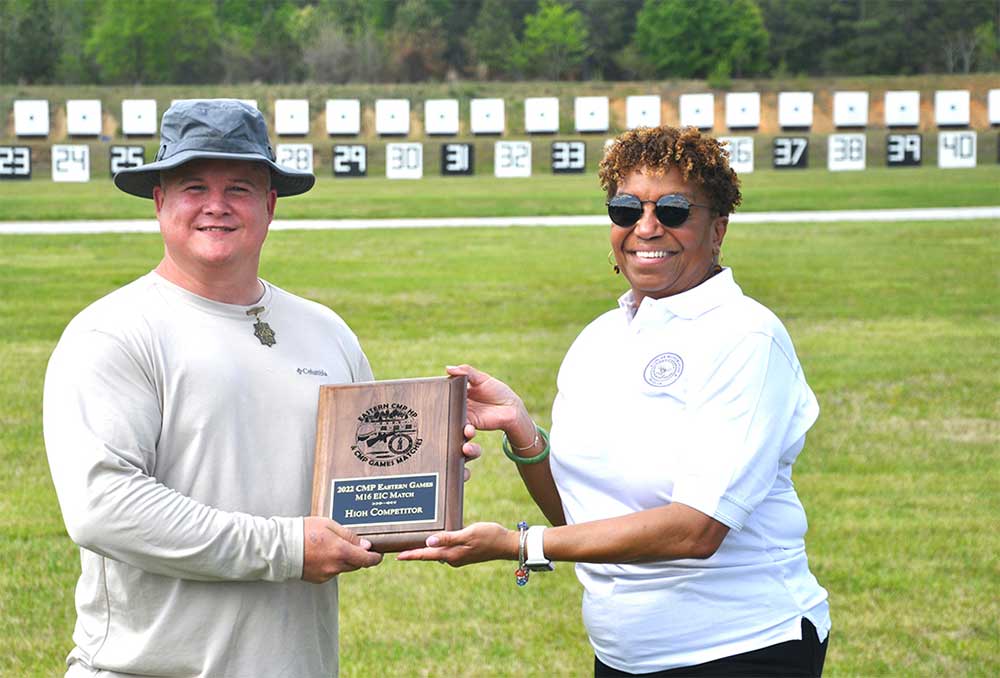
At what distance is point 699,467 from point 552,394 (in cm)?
789

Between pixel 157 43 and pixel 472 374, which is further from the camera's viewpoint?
pixel 157 43

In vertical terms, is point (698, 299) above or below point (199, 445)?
above

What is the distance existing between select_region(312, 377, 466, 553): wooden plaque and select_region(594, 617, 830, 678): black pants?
690 millimetres

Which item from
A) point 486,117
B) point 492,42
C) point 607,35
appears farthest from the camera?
point 607,35

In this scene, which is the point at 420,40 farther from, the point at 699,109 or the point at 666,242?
the point at 666,242

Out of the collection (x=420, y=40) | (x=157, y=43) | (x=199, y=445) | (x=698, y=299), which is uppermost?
(x=420, y=40)

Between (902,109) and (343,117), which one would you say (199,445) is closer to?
(343,117)

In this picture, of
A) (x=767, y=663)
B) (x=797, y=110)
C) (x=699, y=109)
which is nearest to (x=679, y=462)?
(x=767, y=663)

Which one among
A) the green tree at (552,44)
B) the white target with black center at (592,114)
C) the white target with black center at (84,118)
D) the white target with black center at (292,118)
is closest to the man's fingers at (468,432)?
the white target with black center at (292,118)

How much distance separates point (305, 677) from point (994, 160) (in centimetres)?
4662

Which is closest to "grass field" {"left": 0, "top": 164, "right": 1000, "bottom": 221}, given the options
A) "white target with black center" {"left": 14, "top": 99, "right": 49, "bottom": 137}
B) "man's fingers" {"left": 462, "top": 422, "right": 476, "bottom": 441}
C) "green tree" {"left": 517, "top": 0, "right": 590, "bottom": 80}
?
"white target with black center" {"left": 14, "top": 99, "right": 49, "bottom": 137}

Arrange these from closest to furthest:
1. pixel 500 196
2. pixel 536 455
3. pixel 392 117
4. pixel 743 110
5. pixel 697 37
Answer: pixel 536 455 < pixel 500 196 < pixel 392 117 < pixel 743 110 < pixel 697 37

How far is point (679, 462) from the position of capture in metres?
3.41

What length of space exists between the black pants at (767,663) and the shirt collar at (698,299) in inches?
32.1
